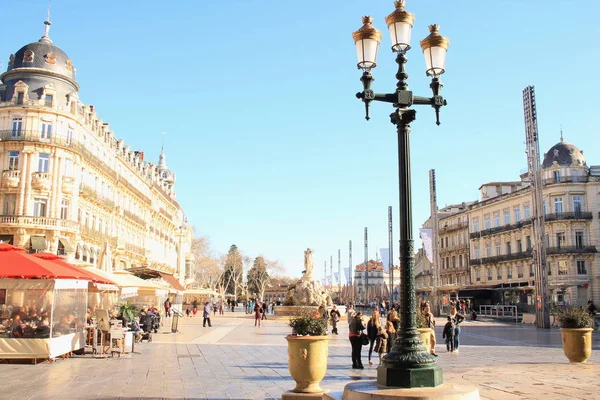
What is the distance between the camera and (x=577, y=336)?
13.9 m

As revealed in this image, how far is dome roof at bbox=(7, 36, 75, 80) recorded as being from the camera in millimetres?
37344

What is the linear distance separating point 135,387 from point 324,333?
12.6ft

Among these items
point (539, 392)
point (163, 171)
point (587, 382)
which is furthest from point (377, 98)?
point (163, 171)

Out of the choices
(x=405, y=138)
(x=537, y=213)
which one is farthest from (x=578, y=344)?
(x=537, y=213)

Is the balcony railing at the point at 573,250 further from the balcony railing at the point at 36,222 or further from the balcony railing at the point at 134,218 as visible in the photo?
the balcony railing at the point at 36,222

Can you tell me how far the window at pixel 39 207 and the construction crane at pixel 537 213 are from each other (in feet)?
97.3

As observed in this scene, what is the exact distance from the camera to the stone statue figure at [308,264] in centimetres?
4357

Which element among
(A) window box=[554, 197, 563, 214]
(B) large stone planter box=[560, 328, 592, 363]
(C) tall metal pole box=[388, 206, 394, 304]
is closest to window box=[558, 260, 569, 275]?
(A) window box=[554, 197, 563, 214]

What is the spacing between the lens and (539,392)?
9.24 meters

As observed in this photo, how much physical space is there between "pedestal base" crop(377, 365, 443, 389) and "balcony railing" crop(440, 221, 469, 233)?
212ft

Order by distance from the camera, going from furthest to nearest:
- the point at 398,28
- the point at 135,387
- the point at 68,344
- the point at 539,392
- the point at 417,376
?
the point at 68,344
the point at 135,387
the point at 539,392
the point at 398,28
the point at 417,376

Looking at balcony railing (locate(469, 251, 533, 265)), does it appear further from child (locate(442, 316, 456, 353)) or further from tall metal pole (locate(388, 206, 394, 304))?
child (locate(442, 316, 456, 353))

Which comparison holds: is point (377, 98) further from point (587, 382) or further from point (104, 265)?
point (104, 265)

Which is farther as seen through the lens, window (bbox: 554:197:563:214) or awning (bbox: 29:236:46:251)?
window (bbox: 554:197:563:214)
